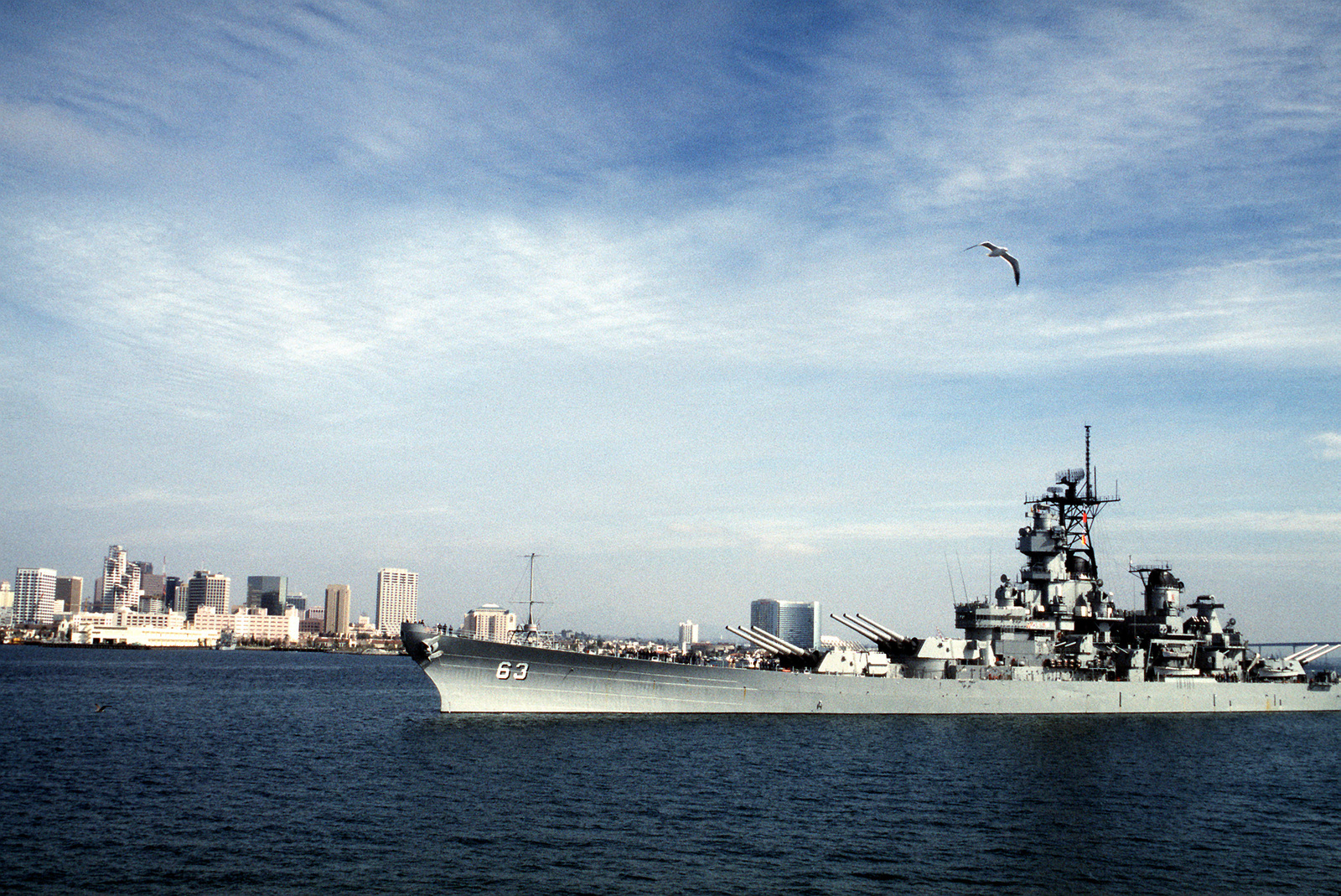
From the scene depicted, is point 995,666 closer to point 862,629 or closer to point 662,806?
point 862,629

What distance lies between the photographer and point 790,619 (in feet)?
585

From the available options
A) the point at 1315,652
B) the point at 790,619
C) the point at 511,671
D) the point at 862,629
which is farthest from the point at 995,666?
the point at 790,619

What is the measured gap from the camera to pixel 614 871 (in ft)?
68.3

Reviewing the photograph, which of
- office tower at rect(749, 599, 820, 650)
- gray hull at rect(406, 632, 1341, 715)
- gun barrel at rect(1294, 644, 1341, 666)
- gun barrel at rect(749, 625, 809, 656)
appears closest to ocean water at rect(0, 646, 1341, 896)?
gray hull at rect(406, 632, 1341, 715)

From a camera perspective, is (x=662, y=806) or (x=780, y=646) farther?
(x=780, y=646)

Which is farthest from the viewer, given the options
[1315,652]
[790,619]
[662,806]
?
[790,619]

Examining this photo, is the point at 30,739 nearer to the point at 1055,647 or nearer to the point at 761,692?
the point at 761,692

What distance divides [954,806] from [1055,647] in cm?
2921

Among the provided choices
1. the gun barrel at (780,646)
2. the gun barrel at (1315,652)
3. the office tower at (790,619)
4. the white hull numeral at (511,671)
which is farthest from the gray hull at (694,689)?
the office tower at (790,619)

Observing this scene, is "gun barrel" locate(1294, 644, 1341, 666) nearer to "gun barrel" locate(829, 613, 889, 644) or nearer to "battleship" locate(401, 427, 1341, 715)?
"battleship" locate(401, 427, 1341, 715)

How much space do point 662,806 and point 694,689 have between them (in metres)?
18.9

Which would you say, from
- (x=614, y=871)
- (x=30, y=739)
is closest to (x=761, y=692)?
(x=614, y=871)

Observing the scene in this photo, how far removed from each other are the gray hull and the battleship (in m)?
0.06

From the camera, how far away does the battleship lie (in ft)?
145
